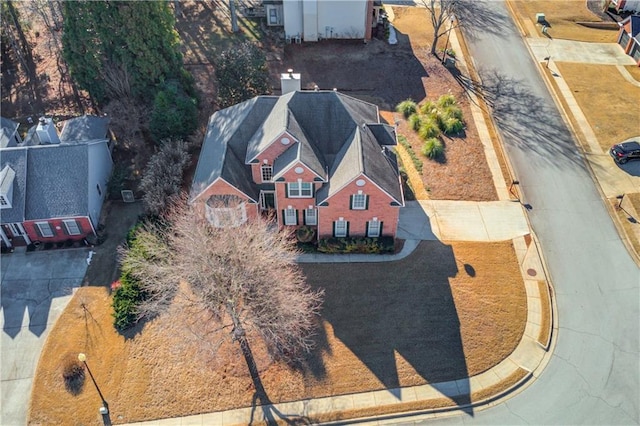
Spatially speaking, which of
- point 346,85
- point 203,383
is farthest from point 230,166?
point 346,85

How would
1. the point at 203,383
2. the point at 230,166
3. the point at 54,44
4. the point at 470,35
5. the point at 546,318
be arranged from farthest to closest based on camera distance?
the point at 470,35, the point at 54,44, the point at 230,166, the point at 546,318, the point at 203,383

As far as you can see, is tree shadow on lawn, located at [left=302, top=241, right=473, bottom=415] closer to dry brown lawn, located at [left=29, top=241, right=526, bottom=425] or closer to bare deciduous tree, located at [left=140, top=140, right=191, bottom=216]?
dry brown lawn, located at [left=29, top=241, right=526, bottom=425]

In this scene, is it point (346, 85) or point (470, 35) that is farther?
point (470, 35)

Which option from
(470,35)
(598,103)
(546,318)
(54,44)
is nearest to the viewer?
(546,318)

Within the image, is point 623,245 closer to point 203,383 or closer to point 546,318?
point 546,318

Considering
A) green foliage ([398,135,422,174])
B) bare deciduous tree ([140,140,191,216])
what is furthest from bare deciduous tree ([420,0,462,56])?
bare deciduous tree ([140,140,191,216])

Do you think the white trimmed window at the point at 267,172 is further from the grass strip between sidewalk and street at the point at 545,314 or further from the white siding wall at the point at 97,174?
the grass strip between sidewalk and street at the point at 545,314

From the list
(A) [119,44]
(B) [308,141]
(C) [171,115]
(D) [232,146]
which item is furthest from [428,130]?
(A) [119,44]
